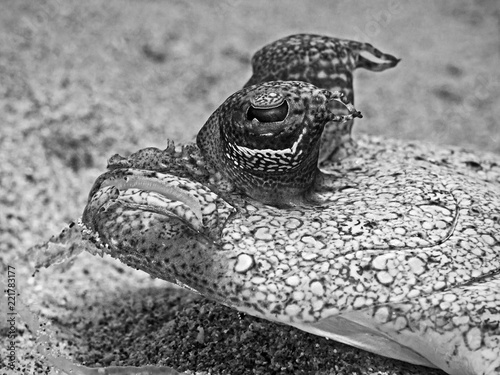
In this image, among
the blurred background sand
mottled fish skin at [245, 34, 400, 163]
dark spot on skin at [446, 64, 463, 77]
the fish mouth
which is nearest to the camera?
the fish mouth

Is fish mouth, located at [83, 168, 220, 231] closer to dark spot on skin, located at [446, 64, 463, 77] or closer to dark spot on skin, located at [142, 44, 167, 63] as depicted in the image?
dark spot on skin, located at [142, 44, 167, 63]

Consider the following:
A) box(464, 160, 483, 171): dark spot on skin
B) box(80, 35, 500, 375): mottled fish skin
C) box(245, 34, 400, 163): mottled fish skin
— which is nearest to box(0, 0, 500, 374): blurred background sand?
box(80, 35, 500, 375): mottled fish skin

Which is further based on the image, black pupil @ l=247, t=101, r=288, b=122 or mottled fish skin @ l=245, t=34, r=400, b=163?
mottled fish skin @ l=245, t=34, r=400, b=163

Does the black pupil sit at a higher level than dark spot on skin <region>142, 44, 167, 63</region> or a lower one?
lower

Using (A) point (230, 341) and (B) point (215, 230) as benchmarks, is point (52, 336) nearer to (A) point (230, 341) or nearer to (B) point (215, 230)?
(A) point (230, 341)

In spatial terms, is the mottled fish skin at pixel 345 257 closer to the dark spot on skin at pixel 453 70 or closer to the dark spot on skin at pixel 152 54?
the dark spot on skin at pixel 152 54

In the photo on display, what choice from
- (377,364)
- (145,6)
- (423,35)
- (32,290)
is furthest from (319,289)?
(423,35)
